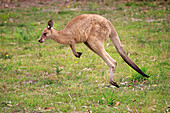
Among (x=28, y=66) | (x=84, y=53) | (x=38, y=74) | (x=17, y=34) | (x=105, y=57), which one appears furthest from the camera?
(x=17, y=34)

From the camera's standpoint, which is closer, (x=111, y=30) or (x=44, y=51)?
(x=111, y=30)

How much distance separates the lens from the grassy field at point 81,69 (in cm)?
491

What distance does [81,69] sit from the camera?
6969mm

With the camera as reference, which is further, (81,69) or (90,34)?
(81,69)

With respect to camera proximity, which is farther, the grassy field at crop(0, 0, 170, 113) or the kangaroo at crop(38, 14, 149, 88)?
the kangaroo at crop(38, 14, 149, 88)

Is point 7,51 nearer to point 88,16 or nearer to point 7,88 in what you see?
point 7,88

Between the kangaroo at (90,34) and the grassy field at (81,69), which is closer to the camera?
the grassy field at (81,69)

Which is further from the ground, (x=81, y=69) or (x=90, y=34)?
(x=90, y=34)

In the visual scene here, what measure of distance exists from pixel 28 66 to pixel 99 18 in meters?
2.48

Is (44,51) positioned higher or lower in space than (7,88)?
higher

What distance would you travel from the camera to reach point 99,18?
5918 millimetres

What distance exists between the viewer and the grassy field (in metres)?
4.91

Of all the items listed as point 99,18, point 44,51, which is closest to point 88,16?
point 99,18

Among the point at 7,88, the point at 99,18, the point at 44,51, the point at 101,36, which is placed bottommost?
the point at 7,88
